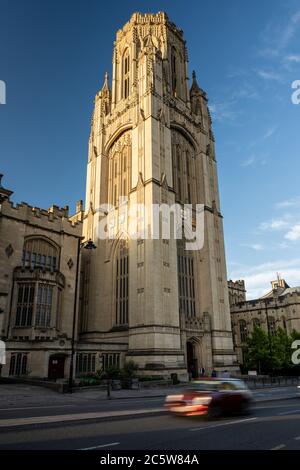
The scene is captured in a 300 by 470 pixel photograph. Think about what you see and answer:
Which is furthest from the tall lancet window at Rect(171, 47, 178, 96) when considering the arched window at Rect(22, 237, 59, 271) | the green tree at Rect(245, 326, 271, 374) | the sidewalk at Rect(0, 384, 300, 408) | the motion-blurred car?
the motion-blurred car

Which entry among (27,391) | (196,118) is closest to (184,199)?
(196,118)

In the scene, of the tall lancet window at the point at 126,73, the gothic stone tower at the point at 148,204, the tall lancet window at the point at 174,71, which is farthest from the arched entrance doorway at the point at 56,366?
the tall lancet window at the point at 174,71

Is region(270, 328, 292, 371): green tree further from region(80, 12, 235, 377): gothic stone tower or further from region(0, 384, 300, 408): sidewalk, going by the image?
region(0, 384, 300, 408): sidewalk

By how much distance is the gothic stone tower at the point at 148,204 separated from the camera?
39062mm

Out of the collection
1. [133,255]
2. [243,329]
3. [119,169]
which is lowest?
[243,329]

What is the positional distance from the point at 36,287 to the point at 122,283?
486 inches

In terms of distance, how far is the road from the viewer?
7.78 meters

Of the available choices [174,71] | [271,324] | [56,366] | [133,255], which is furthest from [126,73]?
[271,324]

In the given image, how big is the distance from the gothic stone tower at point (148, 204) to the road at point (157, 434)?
1000 inches

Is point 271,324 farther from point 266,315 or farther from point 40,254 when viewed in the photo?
point 40,254

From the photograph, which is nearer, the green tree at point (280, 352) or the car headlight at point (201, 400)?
the car headlight at point (201, 400)

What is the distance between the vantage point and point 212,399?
38.1 feet

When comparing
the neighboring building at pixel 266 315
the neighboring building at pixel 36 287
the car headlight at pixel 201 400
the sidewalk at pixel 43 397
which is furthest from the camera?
the neighboring building at pixel 266 315

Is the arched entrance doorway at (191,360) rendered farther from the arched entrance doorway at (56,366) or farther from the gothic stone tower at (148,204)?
the arched entrance doorway at (56,366)
